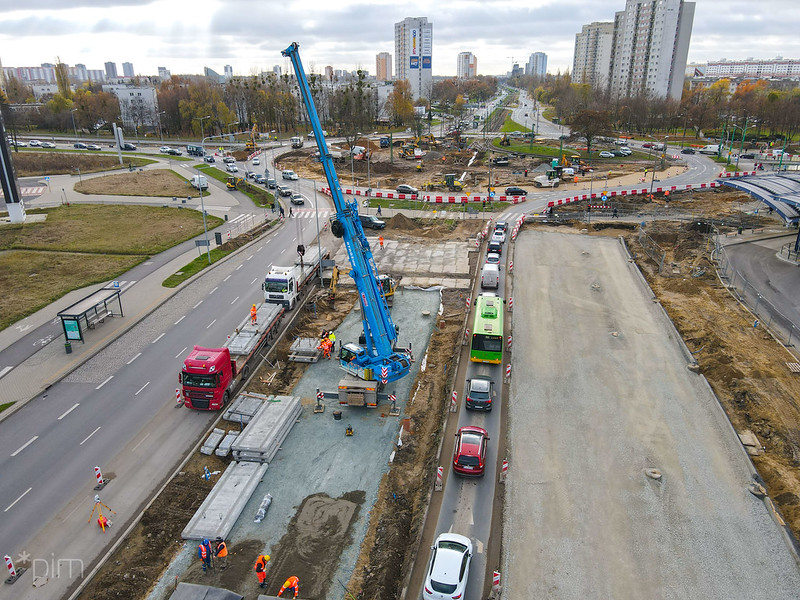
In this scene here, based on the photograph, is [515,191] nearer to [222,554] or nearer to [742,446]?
[742,446]

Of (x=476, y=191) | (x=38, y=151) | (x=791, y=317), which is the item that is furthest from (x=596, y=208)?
(x=38, y=151)

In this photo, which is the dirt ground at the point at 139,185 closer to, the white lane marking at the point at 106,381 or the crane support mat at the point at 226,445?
the white lane marking at the point at 106,381

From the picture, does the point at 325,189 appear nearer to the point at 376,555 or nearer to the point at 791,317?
the point at 791,317

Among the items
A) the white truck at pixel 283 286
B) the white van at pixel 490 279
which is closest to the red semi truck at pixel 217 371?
the white truck at pixel 283 286

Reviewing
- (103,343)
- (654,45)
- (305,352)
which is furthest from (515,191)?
(654,45)

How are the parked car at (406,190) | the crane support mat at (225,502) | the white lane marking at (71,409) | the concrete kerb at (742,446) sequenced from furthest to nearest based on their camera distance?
the parked car at (406,190) < the white lane marking at (71,409) < the crane support mat at (225,502) < the concrete kerb at (742,446)
